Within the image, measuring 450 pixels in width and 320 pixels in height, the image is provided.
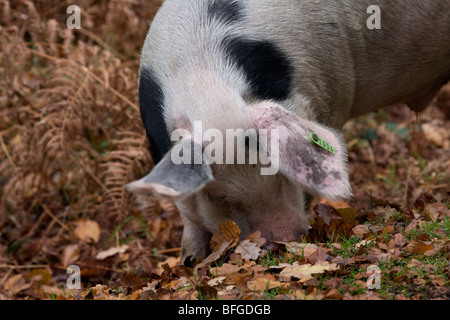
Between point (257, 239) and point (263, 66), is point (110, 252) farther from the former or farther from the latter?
point (263, 66)

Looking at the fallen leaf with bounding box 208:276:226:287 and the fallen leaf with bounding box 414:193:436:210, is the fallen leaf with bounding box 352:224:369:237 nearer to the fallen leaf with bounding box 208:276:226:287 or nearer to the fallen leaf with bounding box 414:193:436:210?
the fallen leaf with bounding box 414:193:436:210

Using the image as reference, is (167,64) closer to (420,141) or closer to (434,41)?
(434,41)

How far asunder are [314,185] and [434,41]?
6.41 feet

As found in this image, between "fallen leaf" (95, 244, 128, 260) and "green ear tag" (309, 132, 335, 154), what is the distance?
2.95m

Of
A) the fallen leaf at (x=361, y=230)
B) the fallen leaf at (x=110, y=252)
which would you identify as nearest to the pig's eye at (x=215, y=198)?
the fallen leaf at (x=361, y=230)

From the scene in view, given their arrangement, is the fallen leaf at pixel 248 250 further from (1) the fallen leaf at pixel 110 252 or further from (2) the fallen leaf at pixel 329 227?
(1) the fallen leaf at pixel 110 252

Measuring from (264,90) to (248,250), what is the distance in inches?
37.9

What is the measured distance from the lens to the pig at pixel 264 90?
12.2 feet

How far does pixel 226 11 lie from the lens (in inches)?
167

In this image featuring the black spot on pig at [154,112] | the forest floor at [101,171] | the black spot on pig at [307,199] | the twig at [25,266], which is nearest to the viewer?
the black spot on pig at [154,112]

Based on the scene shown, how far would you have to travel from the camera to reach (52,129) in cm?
627

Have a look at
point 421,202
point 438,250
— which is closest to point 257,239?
point 438,250

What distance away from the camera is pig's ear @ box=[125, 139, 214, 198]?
3250 millimetres

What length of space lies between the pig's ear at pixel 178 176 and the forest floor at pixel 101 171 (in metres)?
0.62
